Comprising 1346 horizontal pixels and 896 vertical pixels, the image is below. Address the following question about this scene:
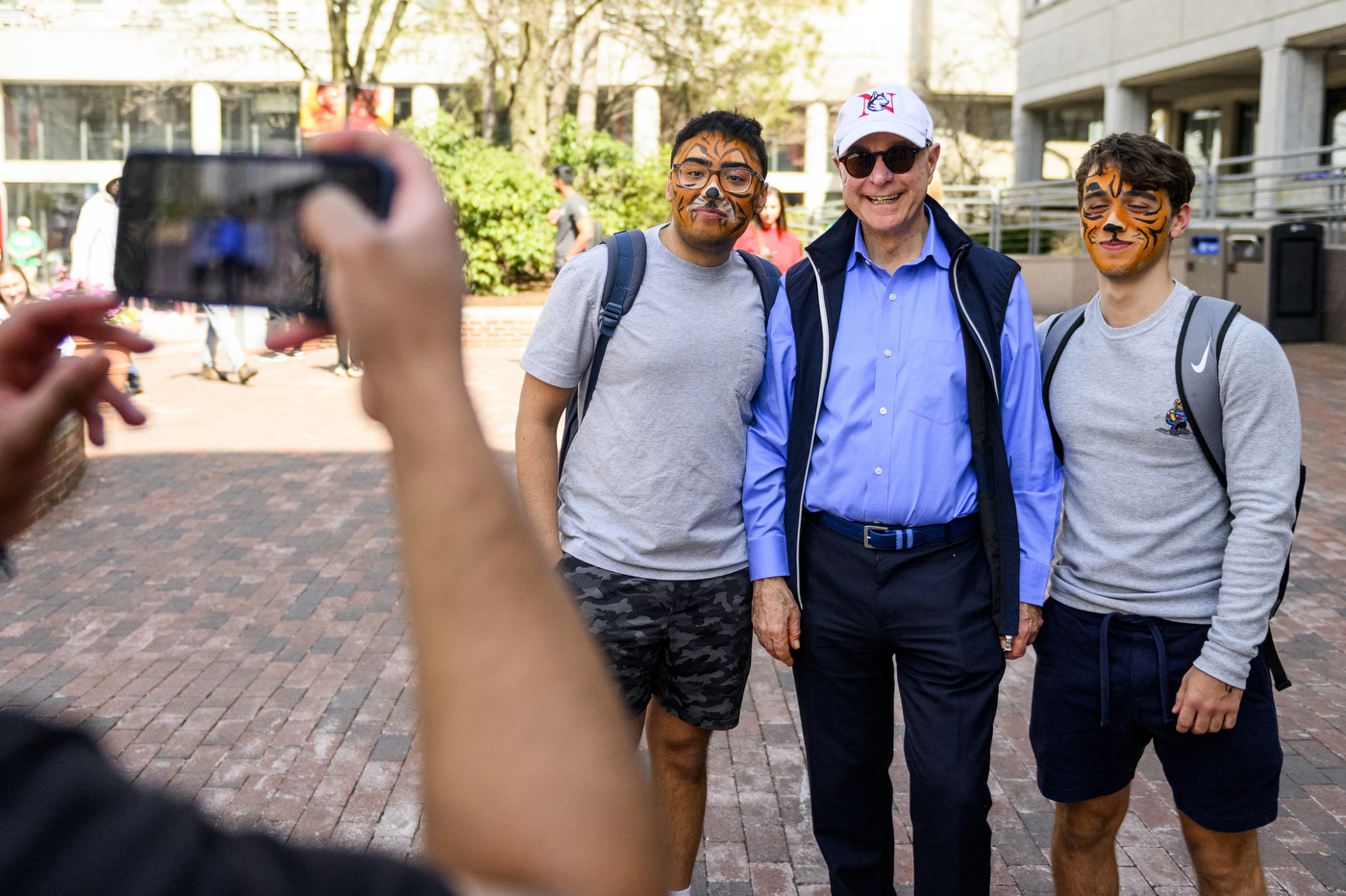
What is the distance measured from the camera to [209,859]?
65 centimetres

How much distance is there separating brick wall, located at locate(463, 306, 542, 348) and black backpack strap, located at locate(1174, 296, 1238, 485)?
46.8ft

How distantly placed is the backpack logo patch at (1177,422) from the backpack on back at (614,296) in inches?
42.3

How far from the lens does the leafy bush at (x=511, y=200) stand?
1948 centimetres

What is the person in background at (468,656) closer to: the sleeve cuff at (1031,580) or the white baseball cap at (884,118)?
the sleeve cuff at (1031,580)

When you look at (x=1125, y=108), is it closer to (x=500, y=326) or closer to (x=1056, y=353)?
(x=500, y=326)

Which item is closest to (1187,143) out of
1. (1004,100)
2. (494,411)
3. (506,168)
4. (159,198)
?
(1004,100)

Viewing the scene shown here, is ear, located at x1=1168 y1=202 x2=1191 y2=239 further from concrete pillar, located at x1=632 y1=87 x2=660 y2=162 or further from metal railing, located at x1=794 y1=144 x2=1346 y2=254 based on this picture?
concrete pillar, located at x1=632 y1=87 x2=660 y2=162

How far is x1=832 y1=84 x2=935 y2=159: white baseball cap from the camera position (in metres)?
3.24

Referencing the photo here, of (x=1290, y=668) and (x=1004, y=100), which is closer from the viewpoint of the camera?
(x=1290, y=668)

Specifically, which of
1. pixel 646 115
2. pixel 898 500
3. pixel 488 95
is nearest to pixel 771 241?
pixel 898 500

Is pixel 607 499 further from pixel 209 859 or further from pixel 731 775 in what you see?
pixel 209 859

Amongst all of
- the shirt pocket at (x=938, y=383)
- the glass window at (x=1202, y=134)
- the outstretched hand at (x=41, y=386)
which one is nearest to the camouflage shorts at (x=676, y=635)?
the shirt pocket at (x=938, y=383)

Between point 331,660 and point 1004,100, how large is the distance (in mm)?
39072

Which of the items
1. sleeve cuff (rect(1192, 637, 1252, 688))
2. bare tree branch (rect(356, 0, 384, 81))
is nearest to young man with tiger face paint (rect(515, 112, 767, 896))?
sleeve cuff (rect(1192, 637, 1252, 688))
